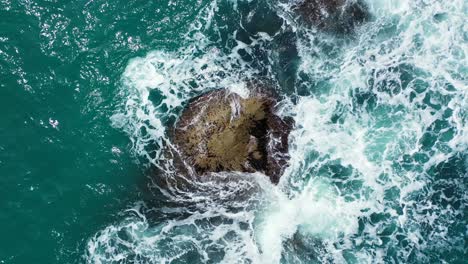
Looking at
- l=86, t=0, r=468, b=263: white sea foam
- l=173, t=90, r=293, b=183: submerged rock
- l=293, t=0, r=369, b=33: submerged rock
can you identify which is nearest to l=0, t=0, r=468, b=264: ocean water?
l=86, t=0, r=468, b=263: white sea foam

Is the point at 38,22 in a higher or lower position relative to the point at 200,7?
higher

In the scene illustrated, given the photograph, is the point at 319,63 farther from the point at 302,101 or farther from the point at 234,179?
the point at 234,179

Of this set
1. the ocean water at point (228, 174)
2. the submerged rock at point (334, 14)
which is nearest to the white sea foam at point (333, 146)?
the ocean water at point (228, 174)

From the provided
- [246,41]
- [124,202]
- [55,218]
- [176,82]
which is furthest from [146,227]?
[246,41]

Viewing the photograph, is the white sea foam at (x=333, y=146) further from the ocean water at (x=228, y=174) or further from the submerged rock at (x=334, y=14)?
the submerged rock at (x=334, y=14)

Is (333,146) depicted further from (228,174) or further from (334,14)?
(334,14)

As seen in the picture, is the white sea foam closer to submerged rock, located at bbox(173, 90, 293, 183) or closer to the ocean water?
the ocean water
